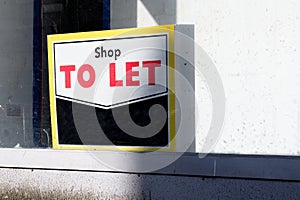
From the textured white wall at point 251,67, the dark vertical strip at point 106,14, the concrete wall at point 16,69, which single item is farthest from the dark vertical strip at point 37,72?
the textured white wall at point 251,67

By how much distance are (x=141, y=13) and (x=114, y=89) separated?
523mm

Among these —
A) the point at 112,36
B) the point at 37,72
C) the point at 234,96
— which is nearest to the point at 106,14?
the point at 112,36

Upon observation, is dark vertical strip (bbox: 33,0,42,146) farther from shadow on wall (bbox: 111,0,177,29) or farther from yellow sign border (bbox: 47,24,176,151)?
→ shadow on wall (bbox: 111,0,177,29)

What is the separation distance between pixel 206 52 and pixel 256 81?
1.20 ft

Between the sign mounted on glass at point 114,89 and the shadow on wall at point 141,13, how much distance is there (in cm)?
5

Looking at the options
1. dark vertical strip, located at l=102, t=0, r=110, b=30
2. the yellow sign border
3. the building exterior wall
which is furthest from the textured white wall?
dark vertical strip, located at l=102, t=0, r=110, b=30

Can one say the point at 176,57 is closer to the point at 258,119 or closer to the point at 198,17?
the point at 198,17

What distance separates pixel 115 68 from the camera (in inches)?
142

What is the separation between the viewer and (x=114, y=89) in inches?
143

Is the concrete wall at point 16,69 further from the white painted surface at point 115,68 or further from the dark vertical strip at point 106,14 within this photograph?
the dark vertical strip at point 106,14

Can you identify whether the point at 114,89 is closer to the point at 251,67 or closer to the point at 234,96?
the point at 234,96

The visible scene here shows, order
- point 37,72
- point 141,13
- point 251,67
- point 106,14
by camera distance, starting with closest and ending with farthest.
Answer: point 251,67
point 141,13
point 106,14
point 37,72

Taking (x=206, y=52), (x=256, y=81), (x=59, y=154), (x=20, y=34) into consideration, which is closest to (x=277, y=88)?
(x=256, y=81)

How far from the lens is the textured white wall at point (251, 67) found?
3.21 m
